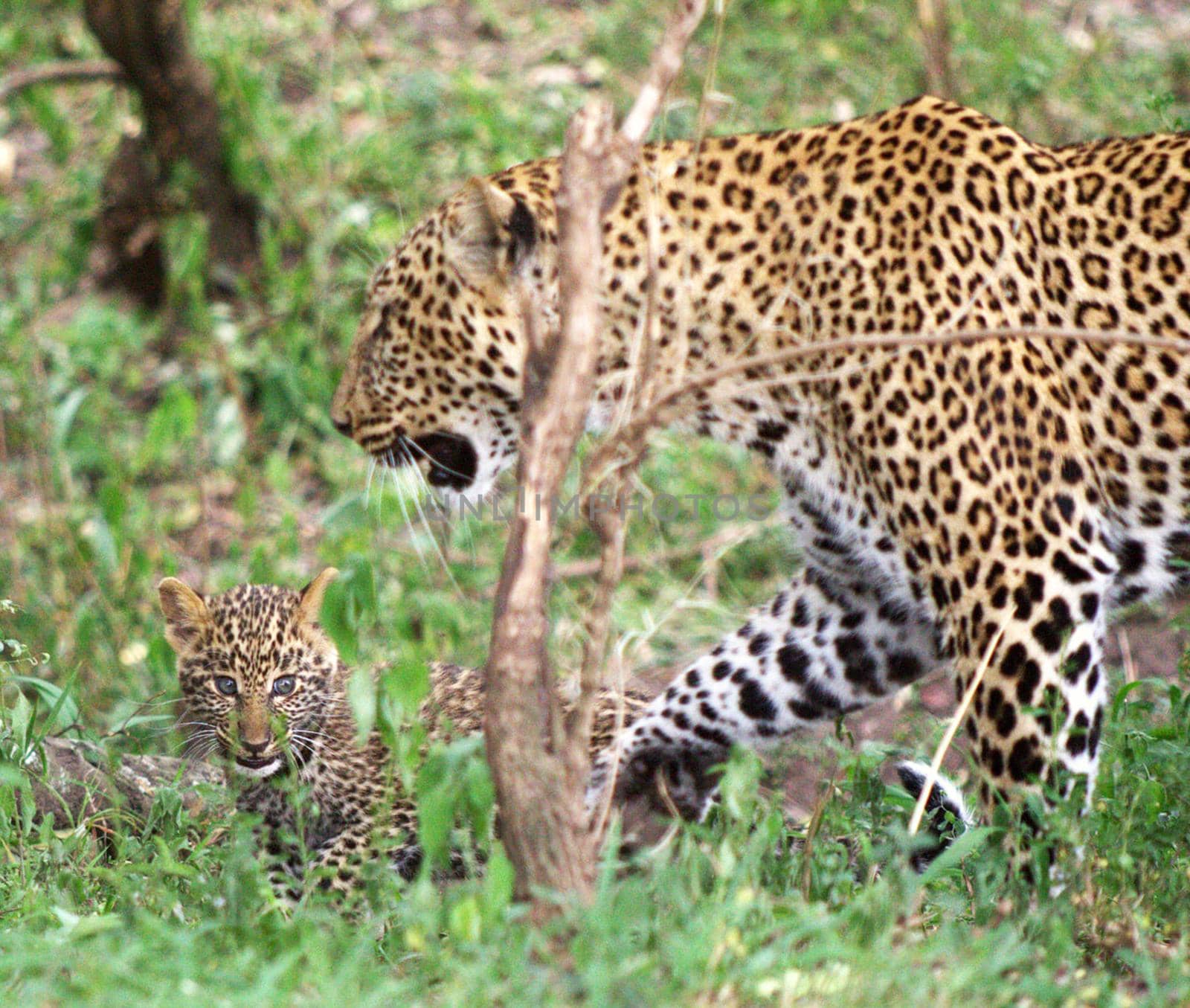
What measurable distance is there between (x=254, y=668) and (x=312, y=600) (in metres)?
0.31

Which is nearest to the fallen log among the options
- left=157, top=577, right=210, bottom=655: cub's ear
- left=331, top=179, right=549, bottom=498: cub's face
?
left=157, top=577, right=210, bottom=655: cub's ear

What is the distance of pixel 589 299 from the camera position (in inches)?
142

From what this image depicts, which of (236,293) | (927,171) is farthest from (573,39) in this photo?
(927,171)

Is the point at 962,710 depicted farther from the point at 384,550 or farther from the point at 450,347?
the point at 384,550

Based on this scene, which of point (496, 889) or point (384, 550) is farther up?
point (384, 550)

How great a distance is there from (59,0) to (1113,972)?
9.39 metres

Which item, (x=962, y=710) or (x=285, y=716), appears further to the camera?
(x=285, y=716)

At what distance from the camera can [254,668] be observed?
4.95 meters

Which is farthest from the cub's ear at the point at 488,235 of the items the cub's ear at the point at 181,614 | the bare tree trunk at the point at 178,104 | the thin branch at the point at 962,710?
the bare tree trunk at the point at 178,104

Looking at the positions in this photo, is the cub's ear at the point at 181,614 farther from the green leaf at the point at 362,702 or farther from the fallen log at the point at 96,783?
the green leaf at the point at 362,702

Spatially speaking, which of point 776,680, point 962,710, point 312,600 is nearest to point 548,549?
point 962,710

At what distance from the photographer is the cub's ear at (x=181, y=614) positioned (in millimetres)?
5074

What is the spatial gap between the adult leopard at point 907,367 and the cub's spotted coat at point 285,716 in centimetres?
65

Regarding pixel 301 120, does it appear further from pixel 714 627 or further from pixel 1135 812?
pixel 1135 812
